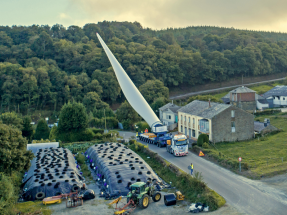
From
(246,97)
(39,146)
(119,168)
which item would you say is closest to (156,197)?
(119,168)

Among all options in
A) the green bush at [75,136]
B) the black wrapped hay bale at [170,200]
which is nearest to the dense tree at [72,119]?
the green bush at [75,136]

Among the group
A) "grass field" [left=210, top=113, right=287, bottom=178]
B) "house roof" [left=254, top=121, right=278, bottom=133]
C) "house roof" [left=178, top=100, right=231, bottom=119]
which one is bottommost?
"grass field" [left=210, top=113, right=287, bottom=178]

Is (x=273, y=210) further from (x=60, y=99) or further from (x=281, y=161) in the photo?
(x=60, y=99)

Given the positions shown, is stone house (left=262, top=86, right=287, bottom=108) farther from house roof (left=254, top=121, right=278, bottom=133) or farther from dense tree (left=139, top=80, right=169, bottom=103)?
house roof (left=254, top=121, right=278, bottom=133)

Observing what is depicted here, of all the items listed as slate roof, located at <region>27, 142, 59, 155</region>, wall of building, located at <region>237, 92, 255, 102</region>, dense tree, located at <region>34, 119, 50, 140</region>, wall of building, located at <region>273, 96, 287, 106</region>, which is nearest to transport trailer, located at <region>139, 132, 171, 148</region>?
slate roof, located at <region>27, 142, 59, 155</region>

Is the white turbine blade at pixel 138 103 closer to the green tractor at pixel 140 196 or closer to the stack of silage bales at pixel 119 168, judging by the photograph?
the stack of silage bales at pixel 119 168

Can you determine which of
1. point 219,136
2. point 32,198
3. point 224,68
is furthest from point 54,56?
point 32,198
